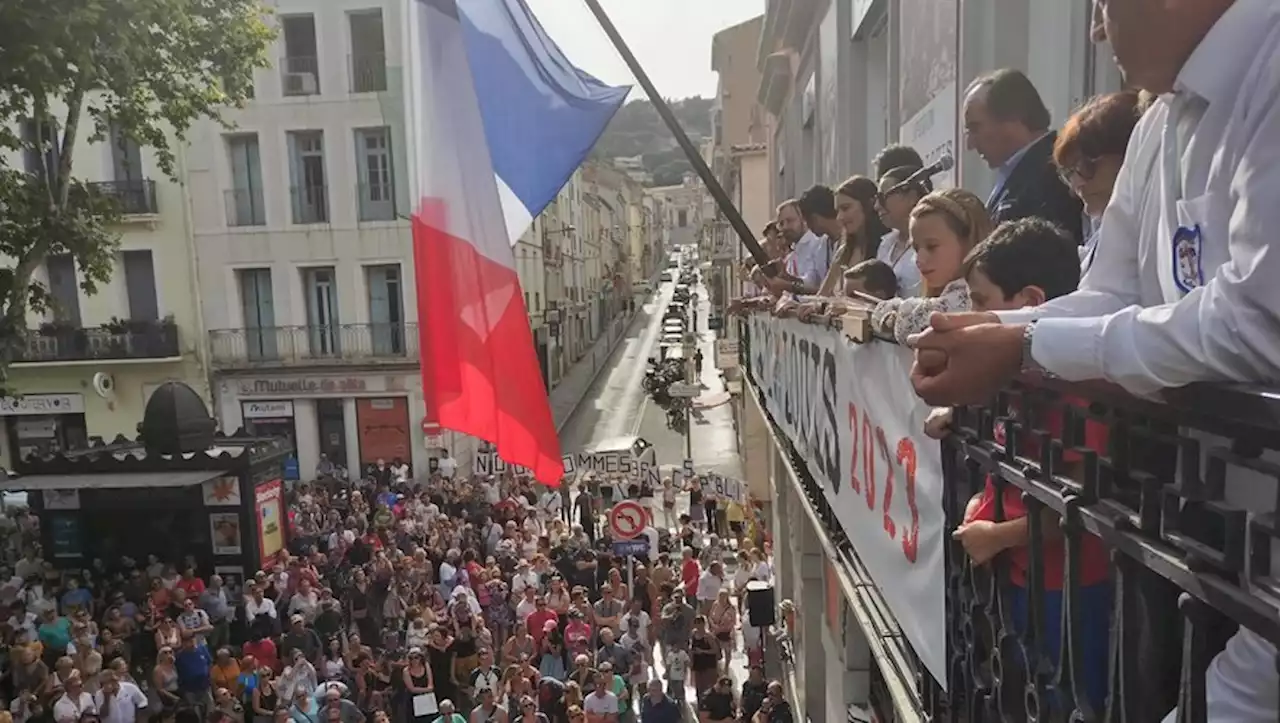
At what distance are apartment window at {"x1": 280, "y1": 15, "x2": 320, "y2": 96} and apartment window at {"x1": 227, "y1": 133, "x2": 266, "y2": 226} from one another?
182 centimetres

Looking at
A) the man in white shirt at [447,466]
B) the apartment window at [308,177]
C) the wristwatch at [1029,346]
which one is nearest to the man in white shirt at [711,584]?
the wristwatch at [1029,346]

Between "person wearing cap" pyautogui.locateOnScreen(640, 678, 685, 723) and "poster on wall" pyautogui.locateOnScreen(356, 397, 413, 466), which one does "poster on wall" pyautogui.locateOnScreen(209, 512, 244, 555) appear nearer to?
"person wearing cap" pyautogui.locateOnScreen(640, 678, 685, 723)

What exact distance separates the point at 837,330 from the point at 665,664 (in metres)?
8.21

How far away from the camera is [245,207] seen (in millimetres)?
27031

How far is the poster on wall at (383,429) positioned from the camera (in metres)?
26.8

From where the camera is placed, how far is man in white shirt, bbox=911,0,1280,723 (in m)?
1.62

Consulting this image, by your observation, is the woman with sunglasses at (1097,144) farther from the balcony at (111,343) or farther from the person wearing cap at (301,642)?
the balcony at (111,343)

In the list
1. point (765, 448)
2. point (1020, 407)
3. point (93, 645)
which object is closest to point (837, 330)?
point (1020, 407)

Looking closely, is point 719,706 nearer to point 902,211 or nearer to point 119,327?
point 902,211

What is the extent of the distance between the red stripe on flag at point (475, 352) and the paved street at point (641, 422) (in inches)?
452

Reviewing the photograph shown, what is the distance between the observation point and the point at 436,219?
6094 mm

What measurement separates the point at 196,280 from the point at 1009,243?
91.1ft

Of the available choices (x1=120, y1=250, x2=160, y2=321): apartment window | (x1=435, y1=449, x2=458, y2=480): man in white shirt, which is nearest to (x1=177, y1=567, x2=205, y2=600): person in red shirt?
(x1=435, y1=449, x2=458, y2=480): man in white shirt

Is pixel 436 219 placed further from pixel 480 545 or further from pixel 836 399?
pixel 480 545
